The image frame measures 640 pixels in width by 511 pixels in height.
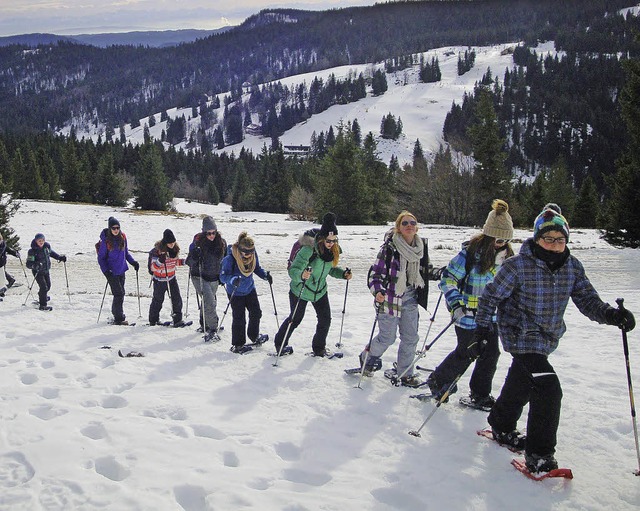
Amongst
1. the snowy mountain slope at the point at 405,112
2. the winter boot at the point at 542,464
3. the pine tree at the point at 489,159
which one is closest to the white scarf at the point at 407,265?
the winter boot at the point at 542,464

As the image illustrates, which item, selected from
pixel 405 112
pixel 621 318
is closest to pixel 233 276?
pixel 621 318

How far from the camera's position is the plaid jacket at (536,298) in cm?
380

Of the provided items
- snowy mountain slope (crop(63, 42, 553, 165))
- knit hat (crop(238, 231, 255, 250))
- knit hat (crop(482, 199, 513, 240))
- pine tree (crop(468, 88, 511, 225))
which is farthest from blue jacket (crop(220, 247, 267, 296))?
snowy mountain slope (crop(63, 42, 553, 165))

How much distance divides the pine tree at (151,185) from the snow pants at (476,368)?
163 feet

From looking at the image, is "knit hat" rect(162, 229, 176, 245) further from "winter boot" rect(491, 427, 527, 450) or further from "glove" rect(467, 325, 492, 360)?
"winter boot" rect(491, 427, 527, 450)

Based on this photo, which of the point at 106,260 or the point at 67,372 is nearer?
the point at 67,372

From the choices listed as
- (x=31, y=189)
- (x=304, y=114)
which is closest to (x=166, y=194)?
(x=31, y=189)

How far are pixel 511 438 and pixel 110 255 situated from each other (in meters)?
7.68

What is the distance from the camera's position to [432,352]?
24.6ft

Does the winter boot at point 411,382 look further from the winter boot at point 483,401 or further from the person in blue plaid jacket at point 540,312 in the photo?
the person in blue plaid jacket at point 540,312

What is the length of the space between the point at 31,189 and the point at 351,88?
487 ft

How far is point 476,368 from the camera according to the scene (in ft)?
16.8

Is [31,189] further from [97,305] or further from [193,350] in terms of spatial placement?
[193,350]

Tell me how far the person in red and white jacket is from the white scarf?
16.3ft
